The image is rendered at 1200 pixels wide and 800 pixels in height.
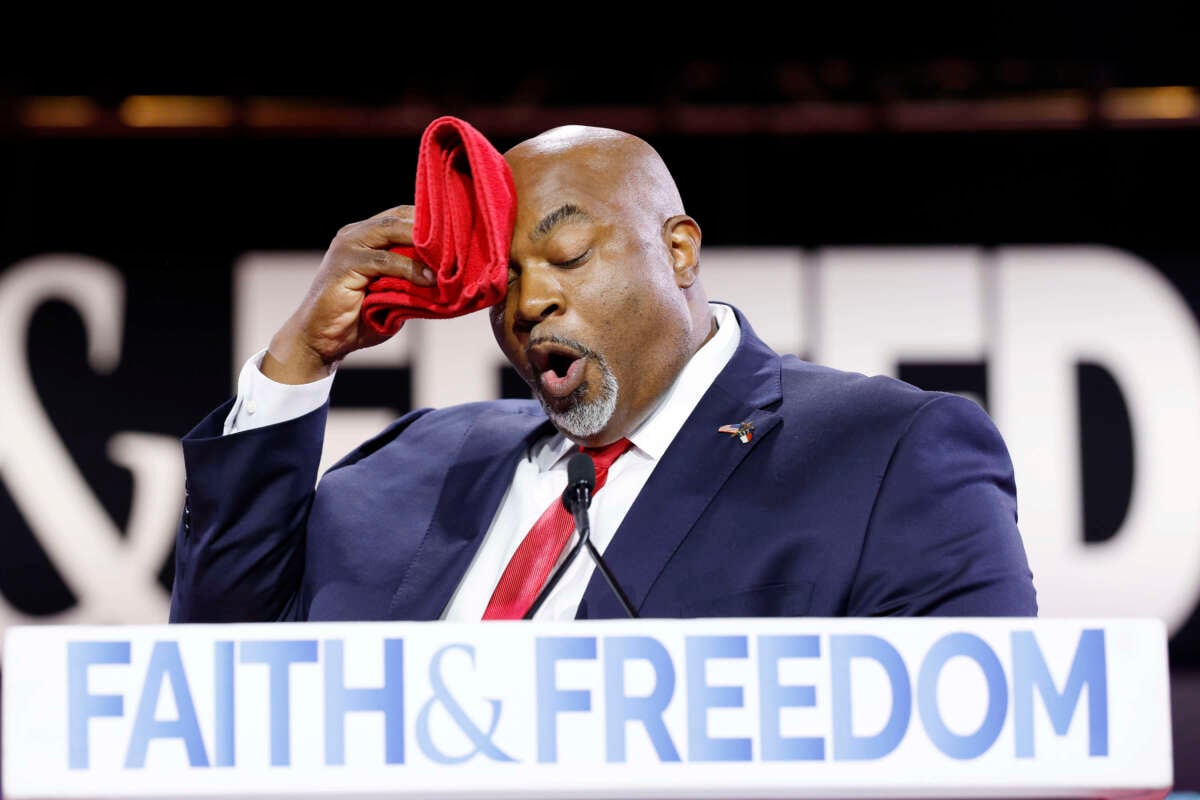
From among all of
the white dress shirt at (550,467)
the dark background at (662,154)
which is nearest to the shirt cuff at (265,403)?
the white dress shirt at (550,467)

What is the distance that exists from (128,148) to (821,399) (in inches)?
87.0

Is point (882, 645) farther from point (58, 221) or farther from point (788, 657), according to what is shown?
point (58, 221)

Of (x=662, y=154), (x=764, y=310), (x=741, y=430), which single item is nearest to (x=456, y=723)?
(x=741, y=430)

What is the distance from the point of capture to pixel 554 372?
5.19ft

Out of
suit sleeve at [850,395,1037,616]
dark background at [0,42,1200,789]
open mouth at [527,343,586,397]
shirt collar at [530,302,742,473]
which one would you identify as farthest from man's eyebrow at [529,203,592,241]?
dark background at [0,42,1200,789]

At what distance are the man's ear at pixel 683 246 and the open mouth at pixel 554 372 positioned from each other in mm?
196

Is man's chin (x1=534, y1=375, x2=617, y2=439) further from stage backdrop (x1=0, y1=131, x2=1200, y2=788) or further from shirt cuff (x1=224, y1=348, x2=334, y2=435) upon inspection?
stage backdrop (x1=0, y1=131, x2=1200, y2=788)

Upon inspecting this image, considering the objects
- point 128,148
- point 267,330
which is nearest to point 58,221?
point 128,148

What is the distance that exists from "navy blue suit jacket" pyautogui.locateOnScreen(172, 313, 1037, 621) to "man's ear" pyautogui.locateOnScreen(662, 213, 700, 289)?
10 cm

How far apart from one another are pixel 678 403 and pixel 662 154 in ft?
5.35

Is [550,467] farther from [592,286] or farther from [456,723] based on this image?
[456,723]

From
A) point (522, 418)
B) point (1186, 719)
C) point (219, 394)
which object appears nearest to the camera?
point (522, 418)

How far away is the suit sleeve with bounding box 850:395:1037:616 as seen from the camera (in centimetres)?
136

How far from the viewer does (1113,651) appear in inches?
36.3
